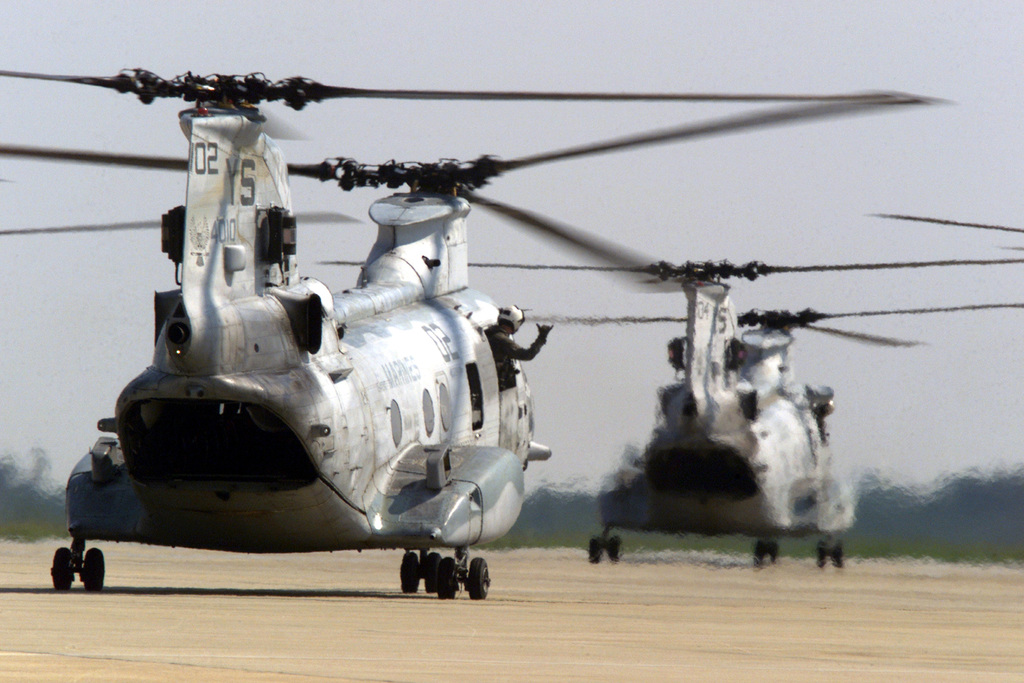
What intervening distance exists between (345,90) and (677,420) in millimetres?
14188

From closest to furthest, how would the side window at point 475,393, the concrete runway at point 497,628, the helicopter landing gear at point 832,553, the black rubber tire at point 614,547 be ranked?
the concrete runway at point 497,628 < the side window at point 475,393 < the black rubber tire at point 614,547 < the helicopter landing gear at point 832,553

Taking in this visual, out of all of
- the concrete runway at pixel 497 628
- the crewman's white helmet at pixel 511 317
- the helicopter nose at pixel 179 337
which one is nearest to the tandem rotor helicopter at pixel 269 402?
the helicopter nose at pixel 179 337

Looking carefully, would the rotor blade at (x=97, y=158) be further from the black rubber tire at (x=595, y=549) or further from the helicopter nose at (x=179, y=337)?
the black rubber tire at (x=595, y=549)

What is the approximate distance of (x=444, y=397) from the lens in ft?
74.4

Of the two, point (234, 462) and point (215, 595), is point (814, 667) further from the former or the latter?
point (215, 595)

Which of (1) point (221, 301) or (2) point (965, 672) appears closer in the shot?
(2) point (965, 672)

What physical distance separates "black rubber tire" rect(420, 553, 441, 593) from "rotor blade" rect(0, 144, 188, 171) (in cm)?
619

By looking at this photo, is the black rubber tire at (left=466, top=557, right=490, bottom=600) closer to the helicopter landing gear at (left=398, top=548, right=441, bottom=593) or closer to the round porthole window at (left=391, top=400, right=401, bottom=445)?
the helicopter landing gear at (left=398, top=548, right=441, bottom=593)

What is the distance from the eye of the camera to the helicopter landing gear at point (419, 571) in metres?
21.7

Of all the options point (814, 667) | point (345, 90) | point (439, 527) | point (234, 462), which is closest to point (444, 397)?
point (439, 527)

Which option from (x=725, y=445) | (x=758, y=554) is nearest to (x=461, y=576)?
(x=725, y=445)

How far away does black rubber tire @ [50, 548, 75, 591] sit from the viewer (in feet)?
A: 66.7

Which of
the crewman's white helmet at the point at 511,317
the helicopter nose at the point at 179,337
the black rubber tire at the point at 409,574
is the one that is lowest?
the black rubber tire at the point at 409,574

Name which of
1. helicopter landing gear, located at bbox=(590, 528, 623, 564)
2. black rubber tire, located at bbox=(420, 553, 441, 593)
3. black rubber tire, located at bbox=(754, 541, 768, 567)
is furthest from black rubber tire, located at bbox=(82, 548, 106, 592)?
black rubber tire, located at bbox=(754, 541, 768, 567)
